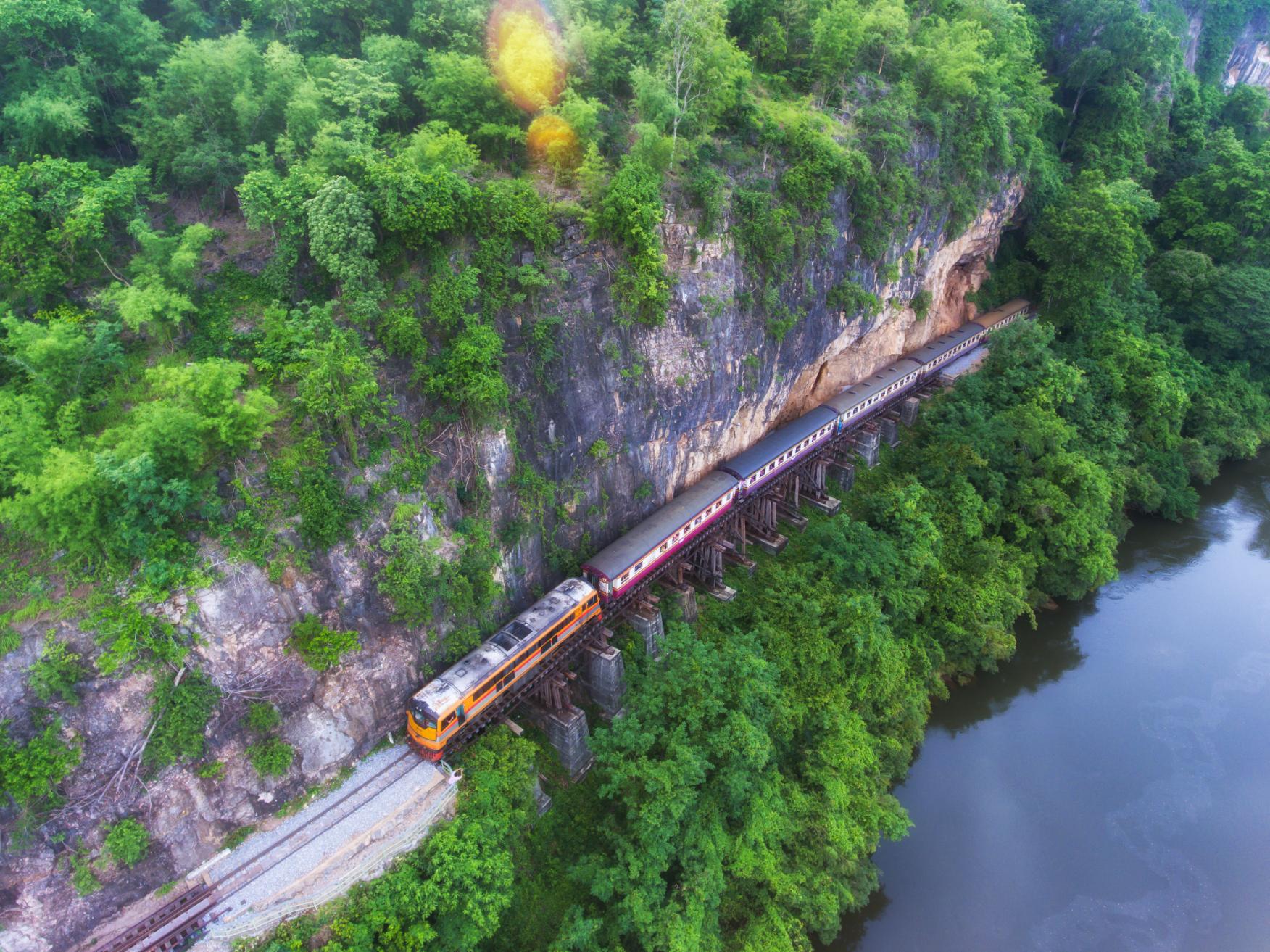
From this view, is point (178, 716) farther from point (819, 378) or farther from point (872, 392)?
point (872, 392)

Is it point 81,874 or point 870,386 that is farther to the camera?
point 870,386

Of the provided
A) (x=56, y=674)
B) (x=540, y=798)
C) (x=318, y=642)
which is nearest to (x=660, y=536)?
(x=540, y=798)

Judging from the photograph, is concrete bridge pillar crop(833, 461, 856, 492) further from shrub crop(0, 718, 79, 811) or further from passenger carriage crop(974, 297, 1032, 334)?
shrub crop(0, 718, 79, 811)

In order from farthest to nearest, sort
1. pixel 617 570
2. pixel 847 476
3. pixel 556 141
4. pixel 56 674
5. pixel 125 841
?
pixel 847 476 → pixel 556 141 → pixel 617 570 → pixel 125 841 → pixel 56 674

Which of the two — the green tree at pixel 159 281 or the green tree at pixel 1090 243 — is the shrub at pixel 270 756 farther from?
the green tree at pixel 1090 243

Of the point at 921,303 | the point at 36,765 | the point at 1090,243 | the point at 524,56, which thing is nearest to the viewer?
the point at 36,765

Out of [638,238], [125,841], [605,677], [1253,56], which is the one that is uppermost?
[1253,56]

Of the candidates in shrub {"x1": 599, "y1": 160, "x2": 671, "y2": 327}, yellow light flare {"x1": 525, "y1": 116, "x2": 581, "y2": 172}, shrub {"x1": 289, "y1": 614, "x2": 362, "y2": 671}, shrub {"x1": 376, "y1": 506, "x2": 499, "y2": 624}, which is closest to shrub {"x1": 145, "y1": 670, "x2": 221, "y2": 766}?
shrub {"x1": 289, "y1": 614, "x2": 362, "y2": 671}
